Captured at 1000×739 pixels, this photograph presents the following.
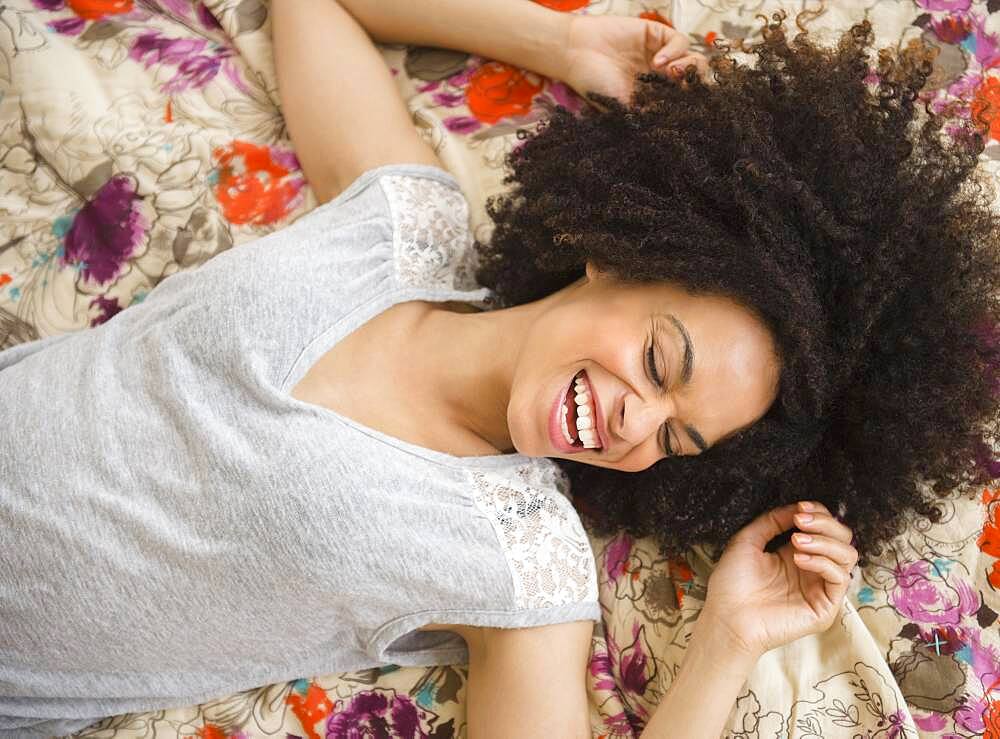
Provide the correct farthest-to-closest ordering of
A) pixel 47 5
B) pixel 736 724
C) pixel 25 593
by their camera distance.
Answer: pixel 47 5 → pixel 736 724 → pixel 25 593

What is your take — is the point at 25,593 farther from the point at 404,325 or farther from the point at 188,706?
the point at 404,325

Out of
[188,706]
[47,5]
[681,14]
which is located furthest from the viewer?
[47,5]

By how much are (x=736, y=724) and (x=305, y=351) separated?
3.70ft

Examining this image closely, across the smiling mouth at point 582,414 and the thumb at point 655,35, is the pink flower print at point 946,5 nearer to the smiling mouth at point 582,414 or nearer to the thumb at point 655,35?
the thumb at point 655,35

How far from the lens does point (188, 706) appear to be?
1797 millimetres

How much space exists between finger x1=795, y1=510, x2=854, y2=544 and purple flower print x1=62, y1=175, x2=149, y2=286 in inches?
64.5

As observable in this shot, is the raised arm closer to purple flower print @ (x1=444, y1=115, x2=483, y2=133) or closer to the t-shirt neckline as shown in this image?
purple flower print @ (x1=444, y1=115, x2=483, y2=133)

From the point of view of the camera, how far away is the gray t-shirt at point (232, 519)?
1.56 m

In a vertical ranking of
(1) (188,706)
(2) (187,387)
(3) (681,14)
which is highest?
(3) (681,14)

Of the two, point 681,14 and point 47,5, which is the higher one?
point 681,14

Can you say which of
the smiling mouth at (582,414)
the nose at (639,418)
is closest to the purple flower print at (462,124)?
the smiling mouth at (582,414)

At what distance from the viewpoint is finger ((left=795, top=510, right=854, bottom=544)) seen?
1.66m

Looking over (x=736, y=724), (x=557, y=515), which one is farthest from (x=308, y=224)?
(x=736, y=724)

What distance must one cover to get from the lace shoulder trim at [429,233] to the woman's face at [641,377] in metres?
0.39
